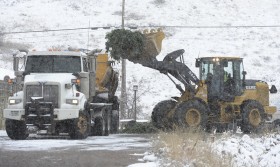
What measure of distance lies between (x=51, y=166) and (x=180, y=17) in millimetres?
58378

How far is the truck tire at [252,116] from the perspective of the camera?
83.3ft

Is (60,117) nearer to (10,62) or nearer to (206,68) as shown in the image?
(206,68)

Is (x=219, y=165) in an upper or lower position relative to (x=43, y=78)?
lower

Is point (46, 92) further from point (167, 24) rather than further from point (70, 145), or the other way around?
point (167, 24)

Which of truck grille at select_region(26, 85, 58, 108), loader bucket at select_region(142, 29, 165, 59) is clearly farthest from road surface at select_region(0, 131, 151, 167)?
loader bucket at select_region(142, 29, 165, 59)

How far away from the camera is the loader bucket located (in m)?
24.9

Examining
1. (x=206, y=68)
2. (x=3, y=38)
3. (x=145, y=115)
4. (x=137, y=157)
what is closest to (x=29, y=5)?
(x=3, y=38)

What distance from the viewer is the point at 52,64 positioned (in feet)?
72.1

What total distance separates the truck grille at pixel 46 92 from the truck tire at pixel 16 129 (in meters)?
0.82

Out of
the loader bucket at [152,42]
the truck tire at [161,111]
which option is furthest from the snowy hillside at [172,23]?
the loader bucket at [152,42]

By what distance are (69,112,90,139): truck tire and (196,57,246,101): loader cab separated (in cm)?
652

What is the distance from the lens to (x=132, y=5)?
7281 cm

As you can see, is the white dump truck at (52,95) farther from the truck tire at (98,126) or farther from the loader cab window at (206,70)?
the loader cab window at (206,70)

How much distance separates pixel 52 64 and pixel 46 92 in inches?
53.7
